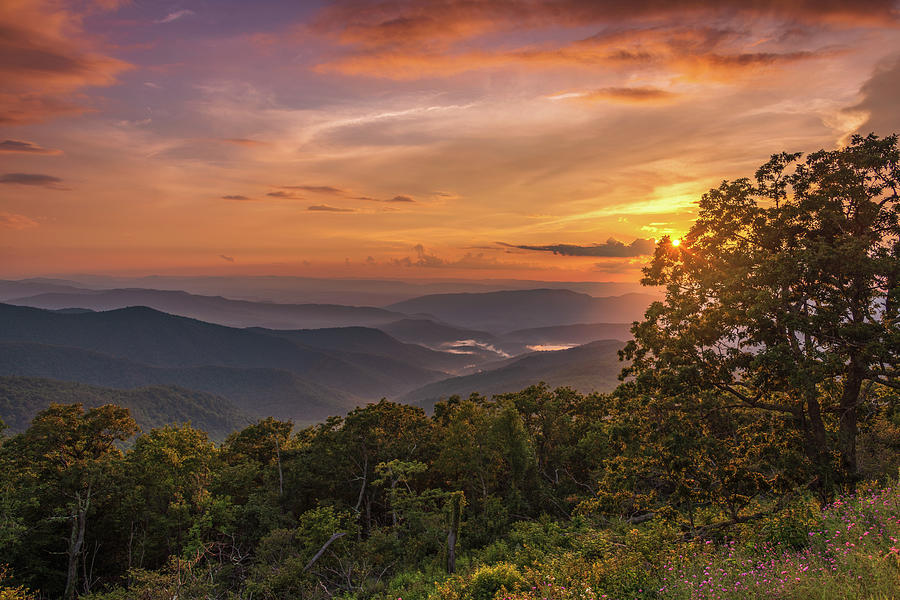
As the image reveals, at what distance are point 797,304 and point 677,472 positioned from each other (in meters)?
7.61

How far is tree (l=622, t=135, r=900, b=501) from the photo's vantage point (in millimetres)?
15188

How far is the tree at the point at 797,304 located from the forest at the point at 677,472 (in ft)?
0.27

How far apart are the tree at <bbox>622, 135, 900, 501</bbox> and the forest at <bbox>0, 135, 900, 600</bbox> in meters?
0.08

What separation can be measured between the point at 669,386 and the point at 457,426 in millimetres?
22243

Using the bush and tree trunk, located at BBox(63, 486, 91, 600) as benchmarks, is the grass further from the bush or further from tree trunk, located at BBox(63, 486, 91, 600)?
tree trunk, located at BBox(63, 486, 91, 600)

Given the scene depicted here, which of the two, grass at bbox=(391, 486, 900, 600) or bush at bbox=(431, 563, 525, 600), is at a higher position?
grass at bbox=(391, 486, 900, 600)

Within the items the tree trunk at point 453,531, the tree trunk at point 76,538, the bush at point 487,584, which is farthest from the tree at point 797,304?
the tree trunk at point 76,538

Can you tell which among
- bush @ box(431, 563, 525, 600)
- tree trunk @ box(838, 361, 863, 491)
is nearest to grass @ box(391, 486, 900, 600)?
bush @ box(431, 563, 525, 600)

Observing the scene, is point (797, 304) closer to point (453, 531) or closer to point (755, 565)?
point (755, 565)

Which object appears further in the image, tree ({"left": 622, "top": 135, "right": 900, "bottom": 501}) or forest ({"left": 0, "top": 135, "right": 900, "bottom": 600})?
tree ({"left": 622, "top": 135, "right": 900, "bottom": 501})

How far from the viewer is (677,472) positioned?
52.9 feet

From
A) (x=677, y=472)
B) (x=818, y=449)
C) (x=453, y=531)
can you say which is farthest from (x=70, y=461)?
(x=818, y=449)

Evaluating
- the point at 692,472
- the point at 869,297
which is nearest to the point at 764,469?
the point at 692,472

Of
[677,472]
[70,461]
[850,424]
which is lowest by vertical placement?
[70,461]
